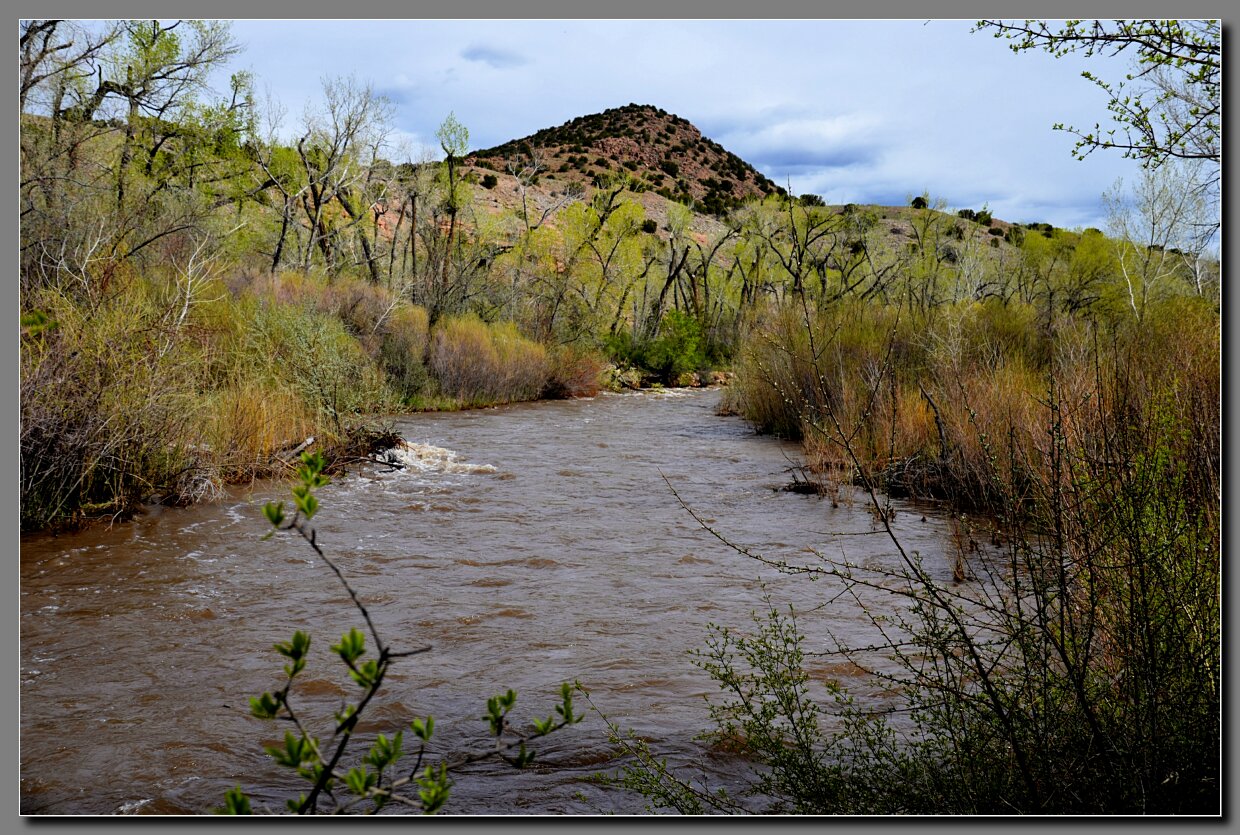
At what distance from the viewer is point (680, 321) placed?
3016 centimetres

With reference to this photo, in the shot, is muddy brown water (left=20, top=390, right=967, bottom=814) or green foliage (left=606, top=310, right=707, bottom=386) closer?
muddy brown water (left=20, top=390, right=967, bottom=814)

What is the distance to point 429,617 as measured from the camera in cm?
597

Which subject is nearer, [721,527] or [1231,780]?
[1231,780]

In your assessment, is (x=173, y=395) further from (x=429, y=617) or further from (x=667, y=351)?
(x=667, y=351)

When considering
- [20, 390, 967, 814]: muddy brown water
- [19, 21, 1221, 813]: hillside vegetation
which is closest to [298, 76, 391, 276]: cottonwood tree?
[19, 21, 1221, 813]: hillside vegetation

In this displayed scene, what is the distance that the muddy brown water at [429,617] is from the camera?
382cm

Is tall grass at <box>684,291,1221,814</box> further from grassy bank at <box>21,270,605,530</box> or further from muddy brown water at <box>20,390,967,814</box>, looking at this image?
grassy bank at <box>21,270,605,530</box>

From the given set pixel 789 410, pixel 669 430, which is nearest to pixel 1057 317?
pixel 789 410

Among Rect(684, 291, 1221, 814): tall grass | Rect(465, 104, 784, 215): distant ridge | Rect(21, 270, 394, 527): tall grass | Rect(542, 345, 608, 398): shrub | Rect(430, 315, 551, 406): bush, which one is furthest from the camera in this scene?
Rect(465, 104, 784, 215): distant ridge

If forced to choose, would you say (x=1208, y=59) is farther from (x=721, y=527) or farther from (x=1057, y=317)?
(x=1057, y=317)

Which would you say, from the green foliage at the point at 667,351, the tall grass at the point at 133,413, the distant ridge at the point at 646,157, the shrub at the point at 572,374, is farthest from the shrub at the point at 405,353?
the distant ridge at the point at 646,157

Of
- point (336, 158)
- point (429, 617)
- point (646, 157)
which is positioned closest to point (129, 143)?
point (336, 158)

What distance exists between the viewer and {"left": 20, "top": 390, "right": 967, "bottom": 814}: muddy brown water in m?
3.82

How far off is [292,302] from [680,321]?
15244 mm
